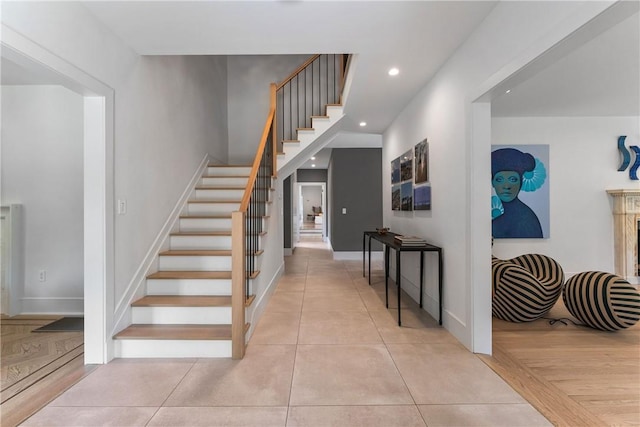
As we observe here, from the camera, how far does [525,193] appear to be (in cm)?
446

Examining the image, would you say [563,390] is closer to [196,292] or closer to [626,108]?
[196,292]

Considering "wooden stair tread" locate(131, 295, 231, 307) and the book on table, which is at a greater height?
the book on table

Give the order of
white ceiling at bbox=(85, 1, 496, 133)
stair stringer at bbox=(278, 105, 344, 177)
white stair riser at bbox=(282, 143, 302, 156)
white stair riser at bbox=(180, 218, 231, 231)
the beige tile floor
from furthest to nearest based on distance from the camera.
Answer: white stair riser at bbox=(282, 143, 302, 156), stair stringer at bbox=(278, 105, 344, 177), white stair riser at bbox=(180, 218, 231, 231), white ceiling at bbox=(85, 1, 496, 133), the beige tile floor

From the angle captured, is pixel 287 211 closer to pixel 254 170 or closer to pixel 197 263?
pixel 197 263

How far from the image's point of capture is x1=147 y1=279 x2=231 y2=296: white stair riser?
285cm

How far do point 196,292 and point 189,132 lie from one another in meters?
2.28

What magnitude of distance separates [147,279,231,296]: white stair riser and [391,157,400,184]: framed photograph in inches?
111

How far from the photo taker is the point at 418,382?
1.98 m

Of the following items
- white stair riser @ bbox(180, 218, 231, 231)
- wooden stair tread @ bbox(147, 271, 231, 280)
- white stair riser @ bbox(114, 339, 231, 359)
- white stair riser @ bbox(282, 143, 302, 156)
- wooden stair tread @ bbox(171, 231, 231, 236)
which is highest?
white stair riser @ bbox(282, 143, 302, 156)

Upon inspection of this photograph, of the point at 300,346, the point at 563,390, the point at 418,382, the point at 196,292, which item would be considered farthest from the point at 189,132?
the point at 563,390

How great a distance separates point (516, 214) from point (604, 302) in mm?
1923

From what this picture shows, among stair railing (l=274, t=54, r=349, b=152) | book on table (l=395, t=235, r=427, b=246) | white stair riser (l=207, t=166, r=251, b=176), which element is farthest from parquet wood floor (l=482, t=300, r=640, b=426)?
stair railing (l=274, t=54, r=349, b=152)

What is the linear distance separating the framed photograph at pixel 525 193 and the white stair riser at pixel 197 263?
3.85 meters

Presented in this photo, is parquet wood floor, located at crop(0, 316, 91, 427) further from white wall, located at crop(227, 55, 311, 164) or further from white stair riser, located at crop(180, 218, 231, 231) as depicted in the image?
white wall, located at crop(227, 55, 311, 164)
